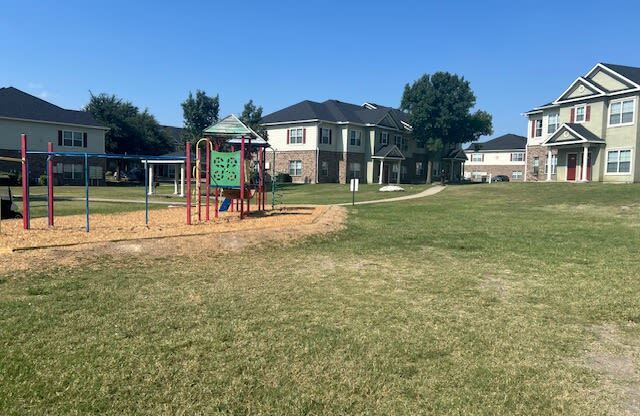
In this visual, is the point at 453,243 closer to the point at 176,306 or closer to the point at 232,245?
the point at 232,245

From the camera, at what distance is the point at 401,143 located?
57.6 m

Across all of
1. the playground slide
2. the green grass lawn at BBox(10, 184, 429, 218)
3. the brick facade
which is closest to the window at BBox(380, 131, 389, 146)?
the green grass lawn at BBox(10, 184, 429, 218)

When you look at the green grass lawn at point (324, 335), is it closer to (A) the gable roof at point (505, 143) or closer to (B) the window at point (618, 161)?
(B) the window at point (618, 161)

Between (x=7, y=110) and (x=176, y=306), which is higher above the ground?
(x=7, y=110)

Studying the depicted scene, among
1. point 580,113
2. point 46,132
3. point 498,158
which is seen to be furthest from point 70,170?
point 498,158

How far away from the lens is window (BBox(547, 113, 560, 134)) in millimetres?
40781

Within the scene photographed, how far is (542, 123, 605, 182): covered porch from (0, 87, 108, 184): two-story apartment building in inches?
1678

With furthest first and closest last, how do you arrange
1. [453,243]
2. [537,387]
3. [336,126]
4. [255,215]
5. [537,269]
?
[336,126] → [255,215] → [453,243] → [537,269] → [537,387]

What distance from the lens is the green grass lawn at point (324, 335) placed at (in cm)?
397

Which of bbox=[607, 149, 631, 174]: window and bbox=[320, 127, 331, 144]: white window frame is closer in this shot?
bbox=[607, 149, 631, 174]: window

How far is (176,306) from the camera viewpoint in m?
6.29

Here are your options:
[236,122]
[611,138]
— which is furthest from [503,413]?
[611,138]

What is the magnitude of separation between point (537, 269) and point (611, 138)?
3195cm

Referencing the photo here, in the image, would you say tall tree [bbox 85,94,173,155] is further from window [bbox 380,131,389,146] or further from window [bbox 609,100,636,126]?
window [bbox 609,100,636,126]
